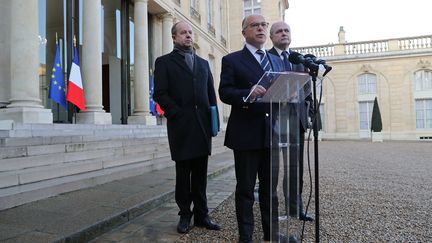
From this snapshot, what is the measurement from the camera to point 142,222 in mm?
3881

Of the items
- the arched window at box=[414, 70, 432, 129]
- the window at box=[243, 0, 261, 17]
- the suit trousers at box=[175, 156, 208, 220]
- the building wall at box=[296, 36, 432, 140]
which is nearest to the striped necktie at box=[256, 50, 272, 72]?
the suit trousers at box=[175, 156, 208, 220]

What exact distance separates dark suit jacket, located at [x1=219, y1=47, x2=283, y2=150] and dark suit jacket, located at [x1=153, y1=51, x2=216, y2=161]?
18.6 inches

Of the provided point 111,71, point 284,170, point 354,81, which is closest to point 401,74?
point 354,81

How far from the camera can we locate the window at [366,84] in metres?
27.9

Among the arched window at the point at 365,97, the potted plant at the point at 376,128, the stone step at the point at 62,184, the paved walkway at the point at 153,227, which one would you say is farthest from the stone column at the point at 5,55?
the arched window at the point at 365,97

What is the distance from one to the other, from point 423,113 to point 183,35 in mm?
28357

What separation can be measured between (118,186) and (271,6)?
20.2 meters

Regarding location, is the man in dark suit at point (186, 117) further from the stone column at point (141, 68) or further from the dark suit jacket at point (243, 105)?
the stone column at point (141, 68)

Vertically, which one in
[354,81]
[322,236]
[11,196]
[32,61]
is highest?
[354,81]

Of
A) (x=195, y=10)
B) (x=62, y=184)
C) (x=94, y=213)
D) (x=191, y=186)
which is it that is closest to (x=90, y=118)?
(x=62, y=184)

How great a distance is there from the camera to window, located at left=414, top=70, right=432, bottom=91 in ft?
88.1

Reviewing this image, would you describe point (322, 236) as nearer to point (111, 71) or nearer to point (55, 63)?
point (55, 63)

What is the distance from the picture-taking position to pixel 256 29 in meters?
2.94

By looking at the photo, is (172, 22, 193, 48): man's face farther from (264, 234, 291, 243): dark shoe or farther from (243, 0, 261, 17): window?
(243, 0, 261, 17): window
